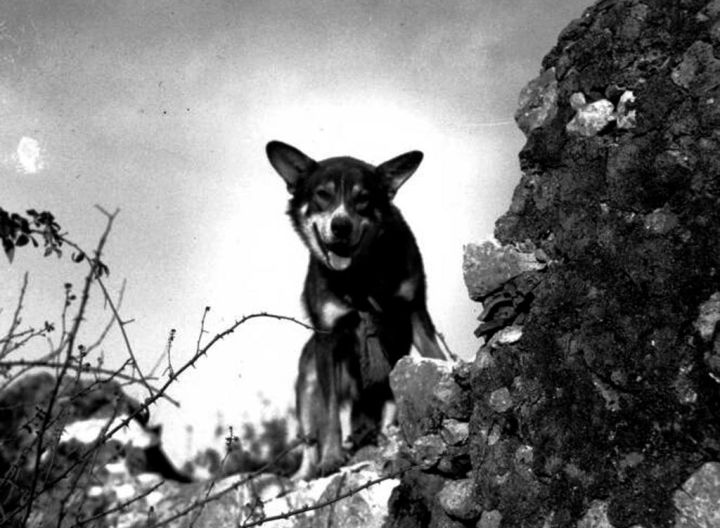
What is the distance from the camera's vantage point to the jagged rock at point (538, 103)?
4086mm

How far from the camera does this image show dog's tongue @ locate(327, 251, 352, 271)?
23.4 feet

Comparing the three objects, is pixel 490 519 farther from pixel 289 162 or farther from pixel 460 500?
pixel 289 162

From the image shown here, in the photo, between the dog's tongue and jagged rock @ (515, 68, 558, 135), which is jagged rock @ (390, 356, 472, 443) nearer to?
jagged rock @ (515, 68, 558, 135)

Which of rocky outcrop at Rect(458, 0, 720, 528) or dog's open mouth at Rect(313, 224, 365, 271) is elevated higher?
dog's open mouth at Rect(313, 224, 365, 271)

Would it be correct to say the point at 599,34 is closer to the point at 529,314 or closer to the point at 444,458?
the point at 529,314

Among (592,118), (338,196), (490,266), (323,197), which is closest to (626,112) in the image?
(592,118)

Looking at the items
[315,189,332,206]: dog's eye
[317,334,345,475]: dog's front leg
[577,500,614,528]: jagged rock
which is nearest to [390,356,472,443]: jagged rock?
[577,500,614,528]: jagged rock

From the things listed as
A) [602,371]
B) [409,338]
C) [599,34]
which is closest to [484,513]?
[602,371]

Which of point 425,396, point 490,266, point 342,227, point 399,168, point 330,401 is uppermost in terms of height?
point 399,168

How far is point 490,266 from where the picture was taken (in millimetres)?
4031

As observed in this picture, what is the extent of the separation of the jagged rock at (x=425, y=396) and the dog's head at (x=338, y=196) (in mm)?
2567

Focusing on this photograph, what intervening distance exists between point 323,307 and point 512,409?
11.9 feet

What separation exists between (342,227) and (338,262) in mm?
339

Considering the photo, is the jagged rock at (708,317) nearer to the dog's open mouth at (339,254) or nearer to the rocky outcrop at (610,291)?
the rocky outcrop at (610,291)
